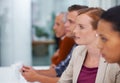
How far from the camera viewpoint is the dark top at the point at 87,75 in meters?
1.42

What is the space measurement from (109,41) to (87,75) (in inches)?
16.9

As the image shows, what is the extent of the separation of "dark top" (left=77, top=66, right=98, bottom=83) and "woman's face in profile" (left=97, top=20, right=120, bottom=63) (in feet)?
1.18

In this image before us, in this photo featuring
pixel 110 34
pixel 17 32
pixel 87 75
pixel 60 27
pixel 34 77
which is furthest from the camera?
pixel 17 32

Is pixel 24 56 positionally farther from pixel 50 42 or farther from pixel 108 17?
pixel 108 17

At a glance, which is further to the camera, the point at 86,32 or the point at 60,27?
the point at 60,27

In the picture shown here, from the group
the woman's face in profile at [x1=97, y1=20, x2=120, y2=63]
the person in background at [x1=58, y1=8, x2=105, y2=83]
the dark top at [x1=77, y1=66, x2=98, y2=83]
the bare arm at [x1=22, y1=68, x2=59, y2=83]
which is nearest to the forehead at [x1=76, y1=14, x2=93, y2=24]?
the person in background at [x1=58, y1=8, x2=105, y2=83]

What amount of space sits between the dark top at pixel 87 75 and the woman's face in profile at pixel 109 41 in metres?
0.36

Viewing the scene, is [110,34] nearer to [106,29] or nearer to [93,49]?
[106,29]

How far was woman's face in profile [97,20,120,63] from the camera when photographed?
41.0 inches

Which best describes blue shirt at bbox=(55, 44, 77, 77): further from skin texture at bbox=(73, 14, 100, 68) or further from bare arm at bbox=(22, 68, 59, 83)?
skin texture at bbox=(73, 14, 100, 68)

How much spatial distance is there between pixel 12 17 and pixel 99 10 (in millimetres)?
2487

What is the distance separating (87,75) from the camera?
144 centimetres

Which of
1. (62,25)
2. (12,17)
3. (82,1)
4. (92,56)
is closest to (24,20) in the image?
(12,17)


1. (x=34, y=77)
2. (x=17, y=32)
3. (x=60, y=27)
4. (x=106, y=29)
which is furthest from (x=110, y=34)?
(x=17, y=32)
